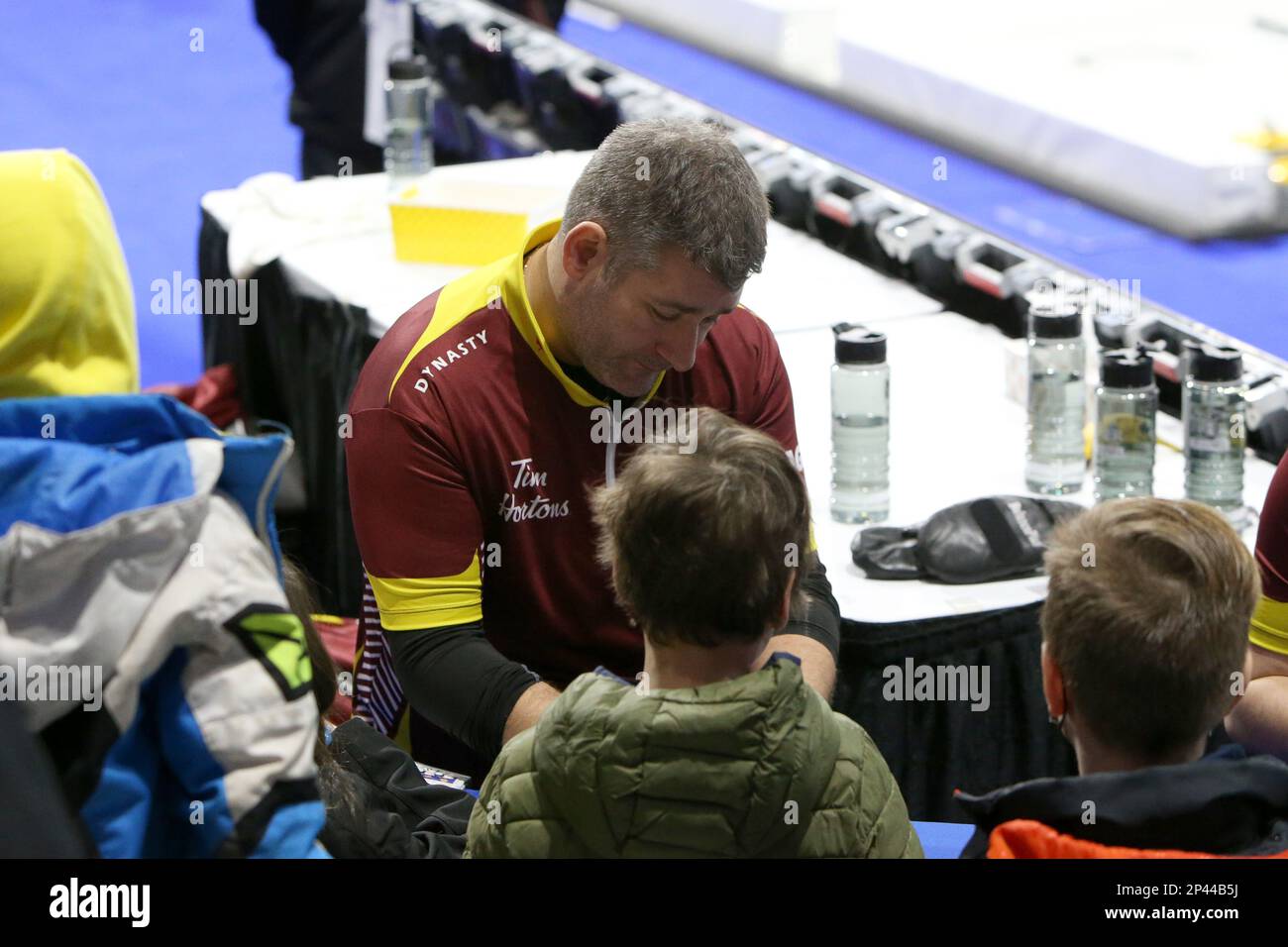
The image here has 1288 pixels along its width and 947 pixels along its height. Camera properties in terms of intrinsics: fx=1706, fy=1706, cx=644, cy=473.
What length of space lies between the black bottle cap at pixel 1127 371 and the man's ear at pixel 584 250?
0.95 metres

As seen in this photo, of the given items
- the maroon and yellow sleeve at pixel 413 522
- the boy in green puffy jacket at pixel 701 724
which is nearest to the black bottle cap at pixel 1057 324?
the maroon and yellow sleeve at pixel 413 522

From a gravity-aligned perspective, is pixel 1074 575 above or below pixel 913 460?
above

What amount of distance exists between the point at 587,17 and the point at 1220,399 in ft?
22.7

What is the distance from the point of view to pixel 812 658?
204 cm

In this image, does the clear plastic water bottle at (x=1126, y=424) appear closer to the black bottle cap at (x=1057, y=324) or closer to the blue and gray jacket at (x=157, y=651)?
the black bottle cap at (x=1057, y=324)

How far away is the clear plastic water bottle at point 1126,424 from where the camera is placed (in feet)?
8.33

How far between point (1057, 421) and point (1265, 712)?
755mm

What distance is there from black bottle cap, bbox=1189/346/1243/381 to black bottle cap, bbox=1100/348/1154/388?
0.09 m

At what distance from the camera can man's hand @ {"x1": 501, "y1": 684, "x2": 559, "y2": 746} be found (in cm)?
191

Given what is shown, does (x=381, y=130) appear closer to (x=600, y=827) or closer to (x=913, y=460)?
(x=913, y=460)

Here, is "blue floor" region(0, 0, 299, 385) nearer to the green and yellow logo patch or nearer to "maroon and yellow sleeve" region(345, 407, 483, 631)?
"maroon and yellow sleeve" region(345, 407, 483, 631)

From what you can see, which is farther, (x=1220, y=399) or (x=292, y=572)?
(x=1220, y=399)
